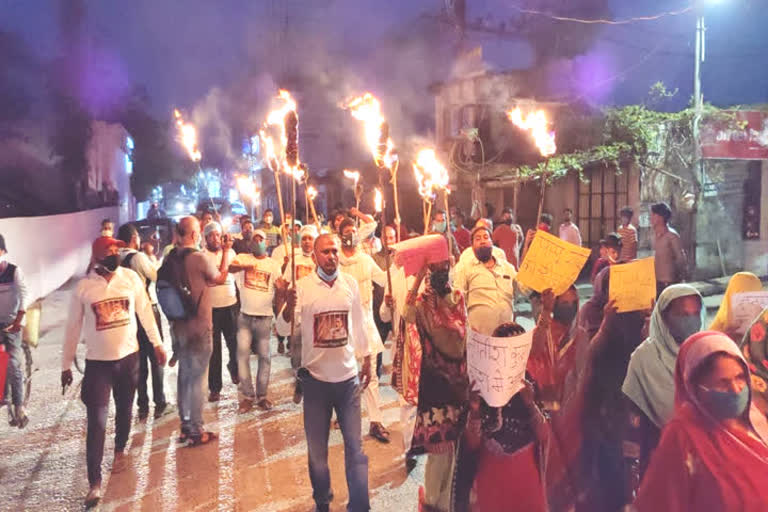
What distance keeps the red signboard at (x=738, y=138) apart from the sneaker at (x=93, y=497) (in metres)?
16.3

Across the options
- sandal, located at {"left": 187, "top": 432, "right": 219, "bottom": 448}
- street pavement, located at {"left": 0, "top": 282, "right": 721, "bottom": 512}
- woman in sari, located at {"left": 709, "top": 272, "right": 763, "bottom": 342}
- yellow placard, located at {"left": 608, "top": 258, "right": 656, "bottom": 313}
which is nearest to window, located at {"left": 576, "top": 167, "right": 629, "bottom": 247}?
street pavement, located at {"left": 0, "top": 282, "right": 721, "bottom": 512}

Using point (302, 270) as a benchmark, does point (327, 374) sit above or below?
below

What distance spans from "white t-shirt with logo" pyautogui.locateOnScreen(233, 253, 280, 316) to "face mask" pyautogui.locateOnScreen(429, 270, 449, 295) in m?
3.17

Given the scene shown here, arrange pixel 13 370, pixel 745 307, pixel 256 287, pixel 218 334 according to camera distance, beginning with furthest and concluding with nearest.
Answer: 1. pixel 218 334
2. pixel 256 287
3. pixel 13 370
4. pixel 745 307

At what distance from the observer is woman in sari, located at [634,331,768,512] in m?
2.51

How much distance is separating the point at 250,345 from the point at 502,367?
4.36 m

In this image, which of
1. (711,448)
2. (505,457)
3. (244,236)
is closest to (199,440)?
(505,457)

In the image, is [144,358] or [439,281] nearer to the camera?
[439,281]

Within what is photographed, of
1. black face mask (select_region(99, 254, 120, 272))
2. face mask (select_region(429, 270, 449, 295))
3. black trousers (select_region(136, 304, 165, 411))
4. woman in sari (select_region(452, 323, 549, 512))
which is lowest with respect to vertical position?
black trousers (select_region(136, 304, 165, 411))

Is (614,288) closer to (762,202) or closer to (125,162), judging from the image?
(762,202)

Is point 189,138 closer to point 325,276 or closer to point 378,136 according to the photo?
point 378,136

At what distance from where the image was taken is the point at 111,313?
17.1ft

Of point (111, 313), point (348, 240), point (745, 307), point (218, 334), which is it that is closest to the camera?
point (745, 307)

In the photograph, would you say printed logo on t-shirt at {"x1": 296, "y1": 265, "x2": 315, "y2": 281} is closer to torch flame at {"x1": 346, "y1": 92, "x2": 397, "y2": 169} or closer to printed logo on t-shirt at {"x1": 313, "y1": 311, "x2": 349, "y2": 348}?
torch flame at {"x1": 346, "y1": 92, "x2": 397, "y2": 169}
